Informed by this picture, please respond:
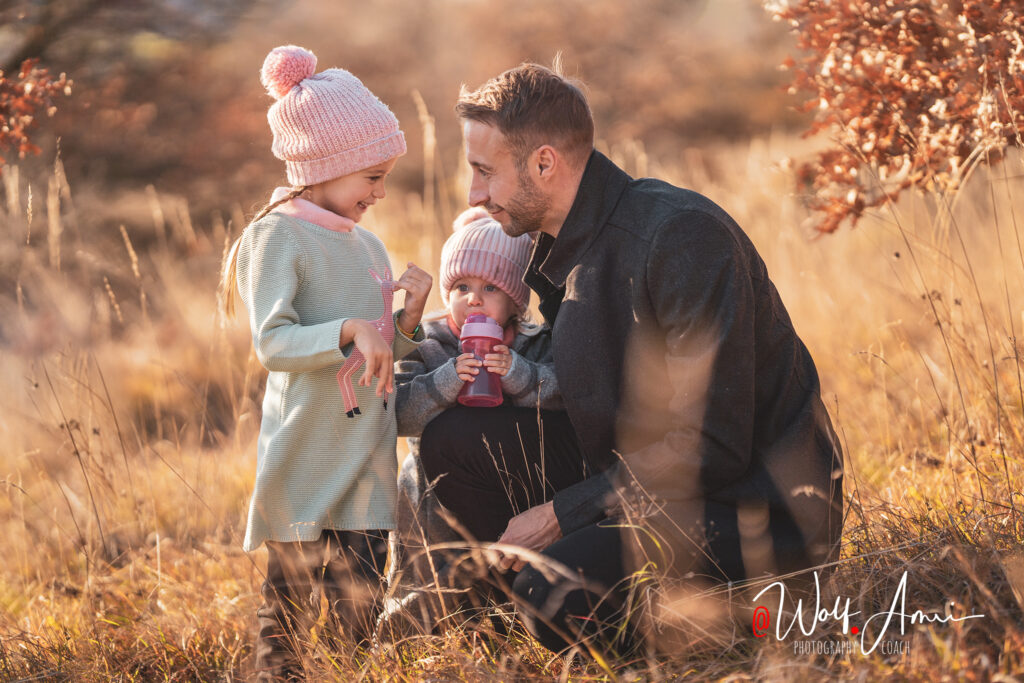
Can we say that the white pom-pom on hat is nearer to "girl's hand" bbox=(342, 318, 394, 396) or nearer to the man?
the man

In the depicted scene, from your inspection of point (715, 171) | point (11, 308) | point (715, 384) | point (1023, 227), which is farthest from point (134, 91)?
point (715, 384)

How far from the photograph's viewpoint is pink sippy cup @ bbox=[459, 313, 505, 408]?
2604mm

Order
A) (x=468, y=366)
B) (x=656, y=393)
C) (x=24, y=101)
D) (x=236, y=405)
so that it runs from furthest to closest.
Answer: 1. (x=236, y=405)
2. (x=24, y=101)
3. (x=468, y=366)
4. (x=656, y=393)

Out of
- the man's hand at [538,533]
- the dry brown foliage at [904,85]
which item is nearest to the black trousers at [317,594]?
the man's hand at [538,533]

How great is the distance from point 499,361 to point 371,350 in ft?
1.41

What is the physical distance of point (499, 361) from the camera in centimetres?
262

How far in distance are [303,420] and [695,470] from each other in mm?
1061

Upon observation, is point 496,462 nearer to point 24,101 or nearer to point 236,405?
point 24,101

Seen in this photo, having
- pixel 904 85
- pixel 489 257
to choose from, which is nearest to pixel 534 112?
pixel 489 257

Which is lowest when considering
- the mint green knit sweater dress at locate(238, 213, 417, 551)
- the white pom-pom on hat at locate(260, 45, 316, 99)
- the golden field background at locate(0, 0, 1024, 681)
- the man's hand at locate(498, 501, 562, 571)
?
the golden field background at locate(0, 0, 1024, 681)

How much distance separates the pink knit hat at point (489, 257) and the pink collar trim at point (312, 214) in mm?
336

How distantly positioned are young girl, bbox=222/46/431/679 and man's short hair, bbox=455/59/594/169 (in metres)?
0.31

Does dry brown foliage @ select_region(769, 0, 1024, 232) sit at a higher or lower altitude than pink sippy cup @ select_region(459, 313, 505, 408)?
higher
